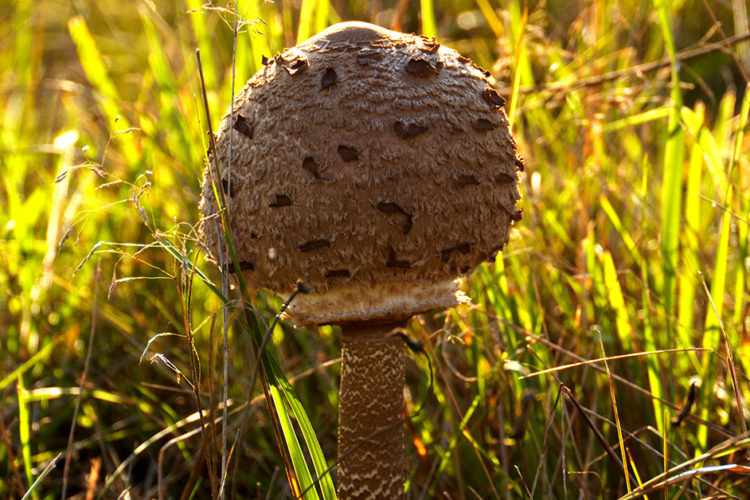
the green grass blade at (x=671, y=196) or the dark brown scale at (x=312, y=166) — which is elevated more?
the dark brown scale at (x=312, y=166)

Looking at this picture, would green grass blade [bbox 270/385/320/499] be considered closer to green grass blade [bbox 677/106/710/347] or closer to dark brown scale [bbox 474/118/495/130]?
dark brown scale [bbox 474/118/495/130]

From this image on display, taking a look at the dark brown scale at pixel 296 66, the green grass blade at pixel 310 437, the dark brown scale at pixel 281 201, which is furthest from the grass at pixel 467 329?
the dark brown scale at pixel 281 201

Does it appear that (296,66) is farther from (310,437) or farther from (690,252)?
(690,252)

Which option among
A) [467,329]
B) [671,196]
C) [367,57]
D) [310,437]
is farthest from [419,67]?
[671,196]

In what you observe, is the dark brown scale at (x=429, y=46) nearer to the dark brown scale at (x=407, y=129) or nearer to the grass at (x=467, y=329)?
the dark brown scale at (x=407, y=129)


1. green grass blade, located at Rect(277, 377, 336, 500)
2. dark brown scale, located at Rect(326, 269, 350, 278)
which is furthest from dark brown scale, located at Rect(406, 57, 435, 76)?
green grass blade, located at Rect(277, 377, 336, 500)

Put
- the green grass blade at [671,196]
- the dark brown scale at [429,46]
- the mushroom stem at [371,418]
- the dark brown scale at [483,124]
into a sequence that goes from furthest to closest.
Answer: the green grass blade at [671,196] < the mushroom stem at [371,418] < the dark brown scale at [429,46] < the dark brown scale at [483,124]

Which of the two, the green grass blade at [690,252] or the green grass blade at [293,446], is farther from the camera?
the green grass blade at [690,252]
